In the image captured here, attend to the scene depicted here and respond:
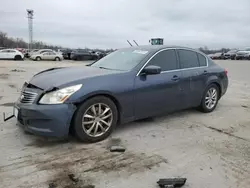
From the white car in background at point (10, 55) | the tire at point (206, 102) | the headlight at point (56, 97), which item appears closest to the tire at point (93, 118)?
the headlight at point (56, 97)

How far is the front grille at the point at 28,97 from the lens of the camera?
4191 millimetres

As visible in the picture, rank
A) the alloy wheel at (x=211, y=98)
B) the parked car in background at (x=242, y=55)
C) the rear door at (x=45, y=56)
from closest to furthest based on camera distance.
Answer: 1. the alloy wheel at (x=211, y=98)
2. the rear door at (x=45, y=56)
3. the parked car in background at (x=242, y=55)

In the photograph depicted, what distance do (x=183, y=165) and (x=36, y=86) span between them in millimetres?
2402

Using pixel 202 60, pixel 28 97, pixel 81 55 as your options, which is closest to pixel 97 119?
pixel 28 97

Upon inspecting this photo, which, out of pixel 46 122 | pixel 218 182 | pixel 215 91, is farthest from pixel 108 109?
pixel 215 91

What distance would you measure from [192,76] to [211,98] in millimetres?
975

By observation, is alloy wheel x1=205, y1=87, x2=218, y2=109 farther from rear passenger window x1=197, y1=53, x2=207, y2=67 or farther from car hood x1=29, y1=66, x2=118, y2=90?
car hood x1=29, y1=66, x2=118, y2=90

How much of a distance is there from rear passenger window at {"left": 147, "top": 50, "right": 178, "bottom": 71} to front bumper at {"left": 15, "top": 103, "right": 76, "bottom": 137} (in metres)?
1.84

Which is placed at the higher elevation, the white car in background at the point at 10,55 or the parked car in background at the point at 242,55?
the parked car in background at the point at 242,55

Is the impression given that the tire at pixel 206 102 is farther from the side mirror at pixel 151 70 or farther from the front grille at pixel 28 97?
the front grille at pixel 28 97

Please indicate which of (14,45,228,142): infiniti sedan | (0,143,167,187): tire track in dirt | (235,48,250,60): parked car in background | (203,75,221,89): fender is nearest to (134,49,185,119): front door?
(14,45,228,142): infiniti sedan

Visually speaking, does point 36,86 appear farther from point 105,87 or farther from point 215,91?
point 215,91

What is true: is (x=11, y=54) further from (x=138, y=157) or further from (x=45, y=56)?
(x=138, y=157)

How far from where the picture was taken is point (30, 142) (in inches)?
171
